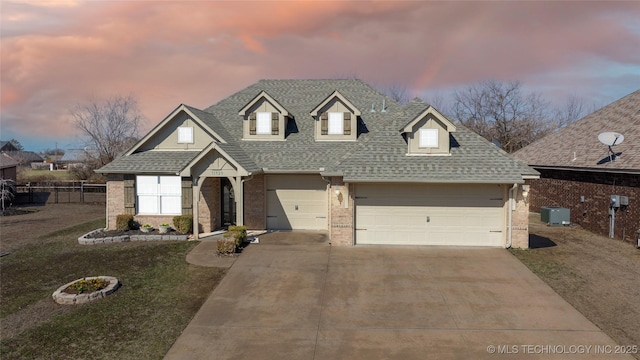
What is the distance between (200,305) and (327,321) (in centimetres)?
342

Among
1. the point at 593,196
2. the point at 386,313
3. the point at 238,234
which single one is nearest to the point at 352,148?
the point at 238,234

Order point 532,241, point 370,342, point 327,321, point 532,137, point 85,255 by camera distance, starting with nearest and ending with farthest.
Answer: point 370,342, point 327,321, point 85,255, point 532,241, point 532,137

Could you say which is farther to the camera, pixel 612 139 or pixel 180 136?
pixel 180 136

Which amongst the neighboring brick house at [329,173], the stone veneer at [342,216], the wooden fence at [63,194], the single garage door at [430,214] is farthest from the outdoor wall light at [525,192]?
the wooden fence at [63,194]

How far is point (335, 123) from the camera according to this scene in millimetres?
19578

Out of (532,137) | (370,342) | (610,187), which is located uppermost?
(532,137)

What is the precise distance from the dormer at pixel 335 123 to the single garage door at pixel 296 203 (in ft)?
8.36

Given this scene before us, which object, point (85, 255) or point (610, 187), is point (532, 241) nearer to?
point (610, 187)

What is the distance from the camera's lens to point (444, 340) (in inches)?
330

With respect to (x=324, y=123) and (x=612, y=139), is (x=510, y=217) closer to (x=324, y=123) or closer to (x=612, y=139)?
(x=612, y=139)

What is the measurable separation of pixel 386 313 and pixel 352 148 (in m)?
10.5

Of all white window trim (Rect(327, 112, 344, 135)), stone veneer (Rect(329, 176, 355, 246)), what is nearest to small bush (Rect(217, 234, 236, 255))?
stone veneer (Rect(329, 176, 355, 246))

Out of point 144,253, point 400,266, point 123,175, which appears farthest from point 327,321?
point 123,175

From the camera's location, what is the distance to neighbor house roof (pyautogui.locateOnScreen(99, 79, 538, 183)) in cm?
1545
